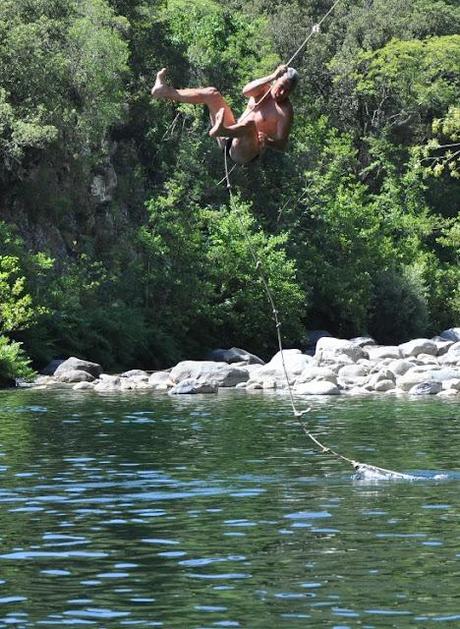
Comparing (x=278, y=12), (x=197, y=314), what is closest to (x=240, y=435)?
(x=197, y=314)

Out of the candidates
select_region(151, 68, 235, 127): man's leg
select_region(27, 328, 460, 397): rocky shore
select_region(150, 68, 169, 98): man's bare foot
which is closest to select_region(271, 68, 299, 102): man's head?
select_region(151, 68, 235, 127): man's leg

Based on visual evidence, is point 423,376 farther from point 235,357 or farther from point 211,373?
point 235,357

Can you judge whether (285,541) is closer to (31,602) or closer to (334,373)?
(31,602)

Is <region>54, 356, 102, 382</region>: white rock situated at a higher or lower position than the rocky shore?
higher

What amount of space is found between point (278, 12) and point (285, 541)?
59423 mm

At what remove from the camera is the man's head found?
14156 mm

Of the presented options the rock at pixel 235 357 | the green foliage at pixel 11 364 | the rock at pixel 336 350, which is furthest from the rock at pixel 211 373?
the rock at pixel 235 357

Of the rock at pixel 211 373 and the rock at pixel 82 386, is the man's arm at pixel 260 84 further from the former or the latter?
the rock at pixel 211 373

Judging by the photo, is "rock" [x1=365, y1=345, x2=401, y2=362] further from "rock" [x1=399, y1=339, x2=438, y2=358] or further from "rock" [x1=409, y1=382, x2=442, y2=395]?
"rock" [x1=409, y1=382, x2=442, y2=395]

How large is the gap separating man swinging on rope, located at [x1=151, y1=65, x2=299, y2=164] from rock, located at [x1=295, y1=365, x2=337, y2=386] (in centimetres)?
2767

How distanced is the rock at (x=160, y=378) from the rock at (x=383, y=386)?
571cm

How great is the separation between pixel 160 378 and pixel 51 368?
3453 millimetres

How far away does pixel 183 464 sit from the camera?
75.4ft

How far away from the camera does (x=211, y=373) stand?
4244 cm
